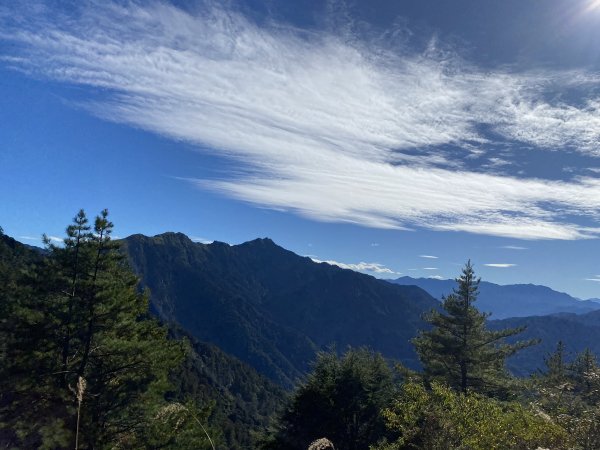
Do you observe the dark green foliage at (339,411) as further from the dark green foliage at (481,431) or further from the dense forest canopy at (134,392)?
the dark green foliage at (481,431)

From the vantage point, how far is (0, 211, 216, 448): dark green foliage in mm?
17250

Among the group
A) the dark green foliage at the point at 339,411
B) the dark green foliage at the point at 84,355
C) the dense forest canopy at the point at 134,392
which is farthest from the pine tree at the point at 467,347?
the dark green foliage at the point at 84,355

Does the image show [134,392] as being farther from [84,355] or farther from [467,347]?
[467,347]

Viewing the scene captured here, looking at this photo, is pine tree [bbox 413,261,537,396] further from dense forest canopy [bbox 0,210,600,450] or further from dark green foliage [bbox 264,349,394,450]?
dark green foliage [bbox 264,349,394,450]

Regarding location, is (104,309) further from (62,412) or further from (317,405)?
(317,405)

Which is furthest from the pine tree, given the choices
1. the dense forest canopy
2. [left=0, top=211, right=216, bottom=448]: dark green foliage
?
[left=0, top=211, right=216, bottom=448]: dark green foliage

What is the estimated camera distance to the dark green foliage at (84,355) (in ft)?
56.6

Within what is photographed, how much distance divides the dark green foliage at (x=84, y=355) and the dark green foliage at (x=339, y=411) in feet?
17.3

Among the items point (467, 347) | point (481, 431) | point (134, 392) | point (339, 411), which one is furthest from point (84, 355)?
point (467, 347)

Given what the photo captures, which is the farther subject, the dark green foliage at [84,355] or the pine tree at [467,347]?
the pine tree at [467,347]

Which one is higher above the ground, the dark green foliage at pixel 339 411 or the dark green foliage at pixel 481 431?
the dark green foliage at pixel 481 431

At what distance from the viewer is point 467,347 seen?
27.9 metres

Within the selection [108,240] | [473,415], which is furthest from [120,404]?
[473,415]

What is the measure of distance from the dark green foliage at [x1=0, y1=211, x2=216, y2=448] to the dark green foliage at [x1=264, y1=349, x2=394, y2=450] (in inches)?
208
